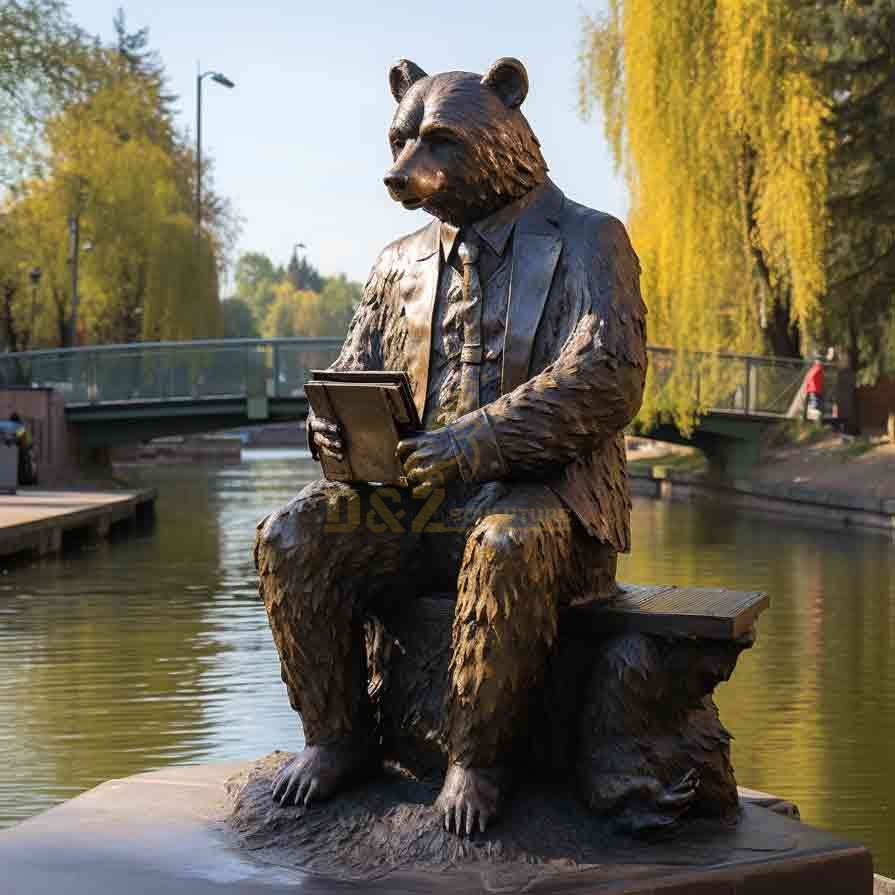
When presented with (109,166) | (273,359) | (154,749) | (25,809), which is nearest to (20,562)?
(154,749)

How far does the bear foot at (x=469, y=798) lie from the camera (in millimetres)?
4566

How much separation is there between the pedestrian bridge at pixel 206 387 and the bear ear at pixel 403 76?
23072 millimetres

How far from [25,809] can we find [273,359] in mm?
22223

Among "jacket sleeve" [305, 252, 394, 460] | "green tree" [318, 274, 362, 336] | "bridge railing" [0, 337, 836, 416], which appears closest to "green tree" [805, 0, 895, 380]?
"bridge railing" [0, 337, 836, 416]

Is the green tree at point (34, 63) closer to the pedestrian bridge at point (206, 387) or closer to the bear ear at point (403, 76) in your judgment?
the pedestrian bridge at point (206, 387)

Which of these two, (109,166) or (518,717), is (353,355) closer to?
(518,717)

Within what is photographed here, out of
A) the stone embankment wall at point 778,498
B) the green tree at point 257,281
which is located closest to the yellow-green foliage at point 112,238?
the stone embankment wall at point 778,498

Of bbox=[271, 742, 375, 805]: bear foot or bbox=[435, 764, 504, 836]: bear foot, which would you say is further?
bbox=[271, 742, 375, 805]: bear foot

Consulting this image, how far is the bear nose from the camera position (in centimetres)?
490

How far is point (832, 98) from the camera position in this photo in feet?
84.2

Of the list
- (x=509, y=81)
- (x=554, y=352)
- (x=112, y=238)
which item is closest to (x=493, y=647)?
(x=554, y=352)

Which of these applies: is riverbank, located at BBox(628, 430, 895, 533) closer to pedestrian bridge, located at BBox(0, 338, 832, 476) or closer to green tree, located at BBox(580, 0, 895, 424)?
pedestrian bridge, located at BBox(0, 338, 832, 476)

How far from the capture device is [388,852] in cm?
459

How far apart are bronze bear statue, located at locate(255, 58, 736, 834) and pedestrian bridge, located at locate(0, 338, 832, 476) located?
23180 millimetres
